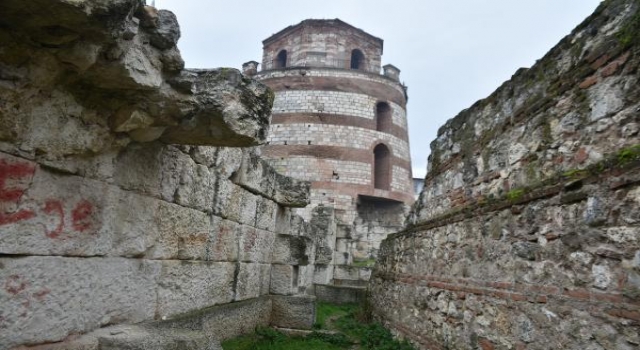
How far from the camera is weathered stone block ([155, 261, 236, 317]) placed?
146 inches

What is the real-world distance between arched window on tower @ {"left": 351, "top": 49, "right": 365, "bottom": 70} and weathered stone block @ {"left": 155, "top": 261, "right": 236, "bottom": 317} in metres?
22.2

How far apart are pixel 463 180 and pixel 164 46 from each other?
4.04 m

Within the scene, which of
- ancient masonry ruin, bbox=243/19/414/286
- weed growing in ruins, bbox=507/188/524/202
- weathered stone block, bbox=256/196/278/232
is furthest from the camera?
ancient masonry ruin, bbox=243/19/414/286

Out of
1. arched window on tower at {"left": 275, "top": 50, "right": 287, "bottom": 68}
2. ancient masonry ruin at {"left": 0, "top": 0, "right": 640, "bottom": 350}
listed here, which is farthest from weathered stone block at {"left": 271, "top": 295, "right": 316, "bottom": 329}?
arched window on tower at {"left": 275, "top": 50, "right": 287, "bottom": 68}

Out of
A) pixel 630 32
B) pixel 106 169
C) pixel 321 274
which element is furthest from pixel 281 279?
pixel 321 274

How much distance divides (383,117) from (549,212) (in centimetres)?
2112

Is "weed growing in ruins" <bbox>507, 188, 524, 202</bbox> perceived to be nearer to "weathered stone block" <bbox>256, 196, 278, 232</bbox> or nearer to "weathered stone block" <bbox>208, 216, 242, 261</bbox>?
"weathered stone block" <bbox>208, 216, 242, 261</bbox>

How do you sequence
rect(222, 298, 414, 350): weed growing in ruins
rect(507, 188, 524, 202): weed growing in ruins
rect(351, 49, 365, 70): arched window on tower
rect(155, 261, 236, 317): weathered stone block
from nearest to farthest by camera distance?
rect(155, 261, 236, 317): weathered stone block → rect(507, 188, 524, 202): weed growing in ruins → rect(222, 298, 414, 350): weed growing in ruins → rect(351, 49, 365, 70): arched window on tower

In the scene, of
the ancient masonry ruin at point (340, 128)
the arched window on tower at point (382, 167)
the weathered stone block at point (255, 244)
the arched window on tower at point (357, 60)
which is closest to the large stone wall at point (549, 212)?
the weathered stone block at point (255, 244)

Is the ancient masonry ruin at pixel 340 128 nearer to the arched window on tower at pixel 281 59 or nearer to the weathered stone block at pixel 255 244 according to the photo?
the arched window on tower at pixel 281 59

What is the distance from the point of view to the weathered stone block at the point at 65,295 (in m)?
2.32

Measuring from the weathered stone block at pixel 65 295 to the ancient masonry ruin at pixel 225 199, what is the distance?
1 cm

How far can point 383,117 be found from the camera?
24250 millimetres

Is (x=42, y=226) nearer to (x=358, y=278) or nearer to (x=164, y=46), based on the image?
(x=164, y=46)
